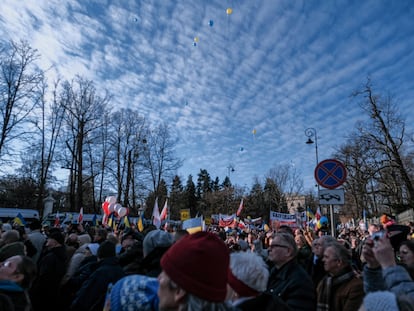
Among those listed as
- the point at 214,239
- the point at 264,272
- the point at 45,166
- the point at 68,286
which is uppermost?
the point at 45,166

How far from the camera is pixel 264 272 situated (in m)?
2.38

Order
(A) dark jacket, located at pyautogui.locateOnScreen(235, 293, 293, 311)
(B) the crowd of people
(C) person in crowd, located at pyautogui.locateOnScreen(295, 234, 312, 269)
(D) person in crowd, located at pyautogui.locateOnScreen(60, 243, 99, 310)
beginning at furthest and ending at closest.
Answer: (C) person in crowd, located at pyautogui.locateOnScreen(295, 234, 312, 269) → (D) person in crowd, located at pyautogui.locateOnScreen(60, 243, 99, 310) → (A) dark jacket, located at pyautogui.locateOnScreen(235, 293, 293, 311) → (B) the crowd of people

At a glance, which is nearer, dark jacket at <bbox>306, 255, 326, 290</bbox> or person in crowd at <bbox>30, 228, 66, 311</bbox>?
person in crowd at <bbox>30, 228, 66, 311</bbox>

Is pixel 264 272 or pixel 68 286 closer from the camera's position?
pixel 264 272

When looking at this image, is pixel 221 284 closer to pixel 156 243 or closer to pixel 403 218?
pixel 156 243

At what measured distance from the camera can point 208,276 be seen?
1.49 meters

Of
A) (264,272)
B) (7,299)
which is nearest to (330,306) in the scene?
(264,272)

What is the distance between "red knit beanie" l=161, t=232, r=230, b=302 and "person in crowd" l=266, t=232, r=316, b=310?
1582 millimetres

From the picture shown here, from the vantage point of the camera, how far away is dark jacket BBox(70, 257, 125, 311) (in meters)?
3.53

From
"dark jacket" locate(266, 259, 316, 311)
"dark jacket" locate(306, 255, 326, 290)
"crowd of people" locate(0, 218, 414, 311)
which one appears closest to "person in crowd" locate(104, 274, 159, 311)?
"crowd of people" locate(0, 218, 414, 311)

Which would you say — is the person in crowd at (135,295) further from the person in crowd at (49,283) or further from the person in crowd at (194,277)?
the person in crowd at (49,283)

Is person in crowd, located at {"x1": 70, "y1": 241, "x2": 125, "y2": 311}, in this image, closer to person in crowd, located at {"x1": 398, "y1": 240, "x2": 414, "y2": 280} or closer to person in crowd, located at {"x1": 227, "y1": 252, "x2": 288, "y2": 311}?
person in crowd, located at {"x1": 227, "y1": 252, "x2": 288, "y2": 311}

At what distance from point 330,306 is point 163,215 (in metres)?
13.1

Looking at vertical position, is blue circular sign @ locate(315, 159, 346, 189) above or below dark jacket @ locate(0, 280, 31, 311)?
above
